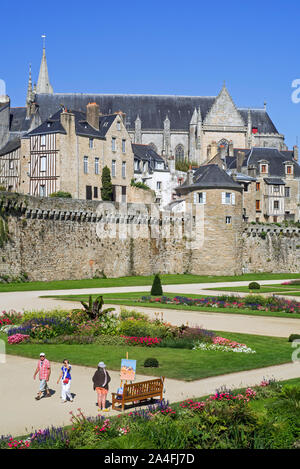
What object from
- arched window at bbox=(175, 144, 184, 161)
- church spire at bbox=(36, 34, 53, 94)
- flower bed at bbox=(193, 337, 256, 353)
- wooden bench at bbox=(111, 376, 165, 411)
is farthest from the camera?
church spire at bbox=(36, 34, 53, 94)

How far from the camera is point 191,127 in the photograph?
82.5 m

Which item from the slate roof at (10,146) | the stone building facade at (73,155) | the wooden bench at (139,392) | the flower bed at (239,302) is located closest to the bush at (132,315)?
the flower bed at (239,302)

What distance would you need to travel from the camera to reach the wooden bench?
12109 millimetres

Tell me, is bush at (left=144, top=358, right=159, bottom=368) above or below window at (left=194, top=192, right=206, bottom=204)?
below

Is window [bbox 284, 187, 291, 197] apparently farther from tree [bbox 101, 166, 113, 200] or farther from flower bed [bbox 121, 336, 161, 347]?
flower bed [bbox 121, 336, 161, 347]

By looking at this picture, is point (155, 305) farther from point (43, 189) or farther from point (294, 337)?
point (43, 189)

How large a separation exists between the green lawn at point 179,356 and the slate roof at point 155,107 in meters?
65.1

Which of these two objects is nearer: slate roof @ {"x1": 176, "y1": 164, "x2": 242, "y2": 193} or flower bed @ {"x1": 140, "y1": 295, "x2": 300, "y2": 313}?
flower bed @ {"x1": 140, "y1": 295, "x2": 300, "y2": 313}

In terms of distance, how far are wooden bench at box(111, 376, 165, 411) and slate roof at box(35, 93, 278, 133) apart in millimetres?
70398

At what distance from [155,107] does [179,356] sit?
7188cm

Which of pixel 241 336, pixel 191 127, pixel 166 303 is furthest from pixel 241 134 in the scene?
pixel 241 336

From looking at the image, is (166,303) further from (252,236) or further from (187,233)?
(252,236)

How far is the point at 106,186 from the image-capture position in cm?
5788

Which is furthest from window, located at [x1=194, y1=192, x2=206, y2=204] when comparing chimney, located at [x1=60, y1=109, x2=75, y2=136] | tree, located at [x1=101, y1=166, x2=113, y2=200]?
chimney, located at [x1=60, y1=109, x2=75, y2=136]
